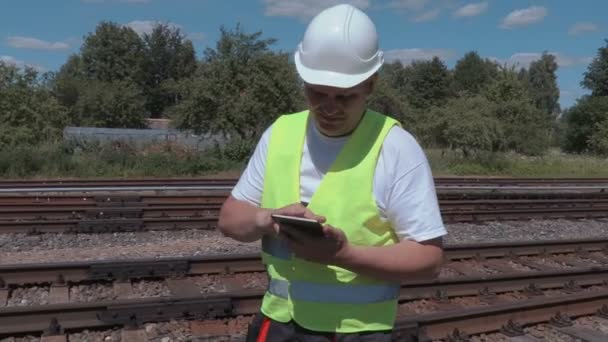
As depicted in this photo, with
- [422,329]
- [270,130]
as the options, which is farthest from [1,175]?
[270,130]

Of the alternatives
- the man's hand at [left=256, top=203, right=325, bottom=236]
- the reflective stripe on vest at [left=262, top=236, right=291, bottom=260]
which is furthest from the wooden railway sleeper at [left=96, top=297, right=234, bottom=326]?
the man's hand at [left=256, top=203, right=325, bottom=236]

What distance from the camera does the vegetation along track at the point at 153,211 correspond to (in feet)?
33.2

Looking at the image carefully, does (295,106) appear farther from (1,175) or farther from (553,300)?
(553,300)

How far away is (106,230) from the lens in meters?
10.1

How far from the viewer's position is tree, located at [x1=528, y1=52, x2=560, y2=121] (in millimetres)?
107688

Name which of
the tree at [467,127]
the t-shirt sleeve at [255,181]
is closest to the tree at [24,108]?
the tree at [467,127]

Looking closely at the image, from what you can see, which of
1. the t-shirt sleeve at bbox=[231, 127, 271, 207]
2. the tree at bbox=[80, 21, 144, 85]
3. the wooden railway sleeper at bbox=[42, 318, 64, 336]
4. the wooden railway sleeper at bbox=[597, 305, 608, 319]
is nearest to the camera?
the t-shirt sleeve at bbox=[231, 127, 271, 207]

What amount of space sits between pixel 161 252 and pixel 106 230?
5.73 feet

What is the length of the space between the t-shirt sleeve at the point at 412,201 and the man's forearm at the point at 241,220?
0.41 m

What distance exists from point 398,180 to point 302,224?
0.37 m

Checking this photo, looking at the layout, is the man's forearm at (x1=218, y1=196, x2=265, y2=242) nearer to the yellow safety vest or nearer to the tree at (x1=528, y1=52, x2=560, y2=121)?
the yellow safety vest

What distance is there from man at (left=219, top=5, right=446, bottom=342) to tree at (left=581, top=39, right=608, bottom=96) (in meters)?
76.4

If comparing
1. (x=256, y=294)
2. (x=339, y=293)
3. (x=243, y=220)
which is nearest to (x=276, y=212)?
(x=243, y=220)

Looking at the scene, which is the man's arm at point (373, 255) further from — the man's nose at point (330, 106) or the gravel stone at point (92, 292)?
the gravel stone at point (92, 292)
